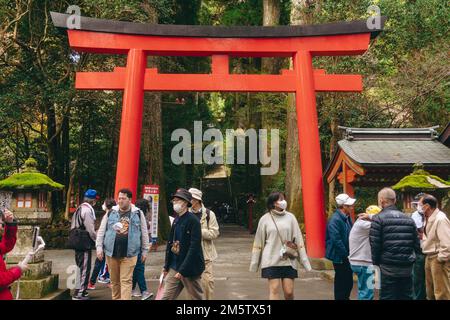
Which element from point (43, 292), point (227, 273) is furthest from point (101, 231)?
point (227, 273)

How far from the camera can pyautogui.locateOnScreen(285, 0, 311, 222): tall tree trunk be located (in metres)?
15.9

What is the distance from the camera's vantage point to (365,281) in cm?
625

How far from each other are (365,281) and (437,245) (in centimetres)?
104

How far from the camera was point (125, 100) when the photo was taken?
1105cm

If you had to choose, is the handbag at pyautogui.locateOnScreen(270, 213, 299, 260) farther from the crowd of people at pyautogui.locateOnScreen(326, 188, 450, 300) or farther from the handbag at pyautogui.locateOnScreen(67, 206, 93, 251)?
the handbag at pyautogui.locateOnScreen(67, 206, 93, 251)

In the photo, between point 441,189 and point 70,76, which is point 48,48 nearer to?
point 70,76

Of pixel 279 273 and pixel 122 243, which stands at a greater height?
pixel 122 243

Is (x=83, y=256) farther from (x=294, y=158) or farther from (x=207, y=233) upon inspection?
(x=294, y=158)

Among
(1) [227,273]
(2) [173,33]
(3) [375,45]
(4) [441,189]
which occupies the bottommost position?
(1) [227,273]

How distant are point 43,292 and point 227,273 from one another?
14.2 ft

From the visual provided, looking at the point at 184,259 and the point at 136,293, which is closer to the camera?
the point at 184,259

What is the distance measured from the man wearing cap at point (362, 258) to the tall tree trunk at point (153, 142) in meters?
10.1

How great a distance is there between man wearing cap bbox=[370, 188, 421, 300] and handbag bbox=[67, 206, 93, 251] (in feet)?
14.6

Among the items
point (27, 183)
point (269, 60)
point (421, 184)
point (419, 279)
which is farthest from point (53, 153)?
point (419, 279)
